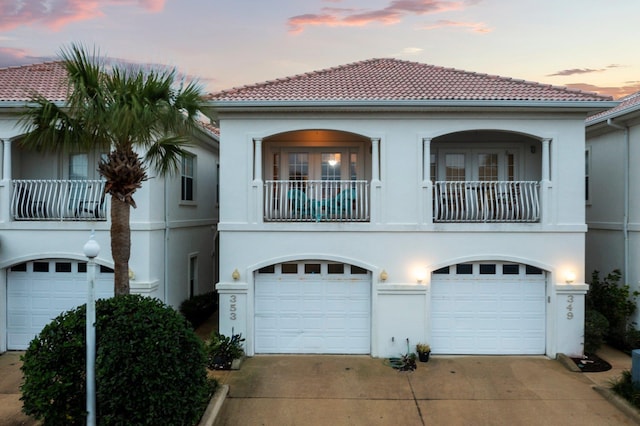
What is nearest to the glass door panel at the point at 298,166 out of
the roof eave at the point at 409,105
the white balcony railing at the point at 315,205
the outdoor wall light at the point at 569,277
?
the white balcony railing at the point at 315,205

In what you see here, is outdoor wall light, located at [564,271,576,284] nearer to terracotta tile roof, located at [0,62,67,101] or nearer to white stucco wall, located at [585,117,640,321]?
white stucco wall, located at [585,117,640,321]

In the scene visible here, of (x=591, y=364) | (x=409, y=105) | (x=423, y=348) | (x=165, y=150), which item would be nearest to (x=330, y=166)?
(x=409, y=105)

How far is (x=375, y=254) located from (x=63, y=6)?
11030mm

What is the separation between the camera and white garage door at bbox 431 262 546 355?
32.0ft

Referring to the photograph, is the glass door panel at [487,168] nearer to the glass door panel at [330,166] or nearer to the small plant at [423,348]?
the glass door panel at [330,166]

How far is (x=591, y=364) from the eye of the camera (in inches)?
357

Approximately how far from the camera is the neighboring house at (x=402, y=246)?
958 centimetres

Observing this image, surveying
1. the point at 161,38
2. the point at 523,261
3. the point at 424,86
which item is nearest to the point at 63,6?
the point at 161,38

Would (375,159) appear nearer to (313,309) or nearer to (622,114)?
(313,309)

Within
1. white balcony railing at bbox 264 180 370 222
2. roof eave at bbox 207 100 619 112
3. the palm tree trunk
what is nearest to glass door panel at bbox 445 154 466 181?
roof eave at bbox 207 100 619 112

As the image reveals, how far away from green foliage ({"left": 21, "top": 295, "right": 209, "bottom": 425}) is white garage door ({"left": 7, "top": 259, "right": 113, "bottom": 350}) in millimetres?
4829

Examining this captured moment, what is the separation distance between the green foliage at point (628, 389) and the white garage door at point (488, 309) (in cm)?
223

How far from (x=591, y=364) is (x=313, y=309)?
666 centimetres

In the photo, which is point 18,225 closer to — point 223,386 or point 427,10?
point 223,386
